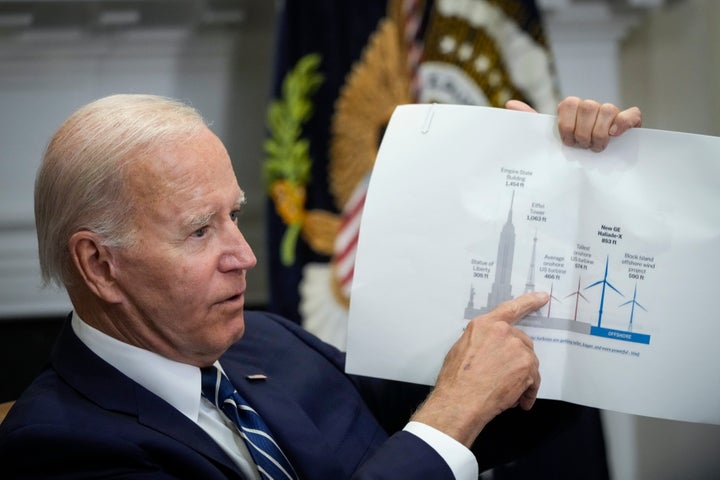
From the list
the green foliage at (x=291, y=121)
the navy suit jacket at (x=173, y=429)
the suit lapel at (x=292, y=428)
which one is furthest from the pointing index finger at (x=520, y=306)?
the green foliage at (x=291, y=121)

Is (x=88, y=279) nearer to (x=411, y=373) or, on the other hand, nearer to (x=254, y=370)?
(x=254, y=370)

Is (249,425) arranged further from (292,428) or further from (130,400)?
(130,400)

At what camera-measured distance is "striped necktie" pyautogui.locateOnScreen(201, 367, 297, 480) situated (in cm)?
157

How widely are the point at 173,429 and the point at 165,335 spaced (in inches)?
6.4

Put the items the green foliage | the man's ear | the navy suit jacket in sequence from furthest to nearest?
the green foliage < the man's ear < the navy suit jacket

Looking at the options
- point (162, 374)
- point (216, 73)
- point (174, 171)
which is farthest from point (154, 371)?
point (216, 73)

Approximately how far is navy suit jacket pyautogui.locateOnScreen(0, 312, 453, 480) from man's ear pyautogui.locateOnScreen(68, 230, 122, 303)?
11 cm

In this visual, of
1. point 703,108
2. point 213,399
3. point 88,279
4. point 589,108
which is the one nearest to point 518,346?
point 589,108

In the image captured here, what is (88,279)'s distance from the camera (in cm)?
155

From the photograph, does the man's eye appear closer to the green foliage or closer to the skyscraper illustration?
the skyscraper illustration

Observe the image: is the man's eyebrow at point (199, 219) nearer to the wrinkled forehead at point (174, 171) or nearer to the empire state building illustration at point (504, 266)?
the wrinkled forehead at point (174, 171)

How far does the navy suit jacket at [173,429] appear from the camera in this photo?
142 centimetres

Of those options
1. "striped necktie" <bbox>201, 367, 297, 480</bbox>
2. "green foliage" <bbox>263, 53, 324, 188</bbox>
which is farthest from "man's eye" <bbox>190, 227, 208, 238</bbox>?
"green foliage" <bbox>263, 53, 324, 188</bbox>

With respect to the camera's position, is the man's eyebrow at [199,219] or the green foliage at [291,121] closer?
the man's eyebrow at [199,219]
